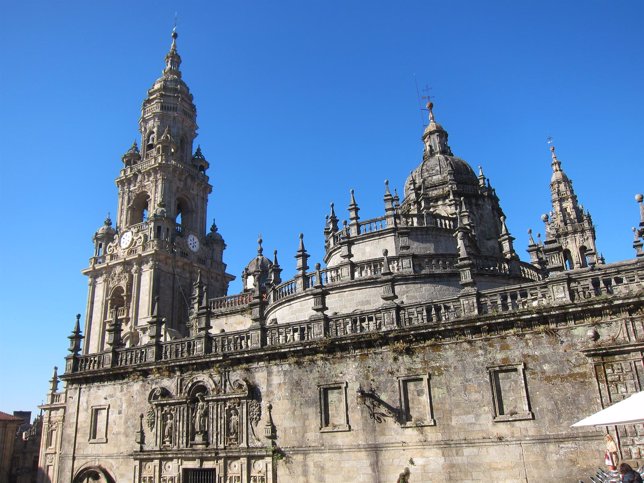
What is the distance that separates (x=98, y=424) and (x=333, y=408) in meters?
11.6

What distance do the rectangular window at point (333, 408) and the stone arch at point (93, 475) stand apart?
1020 centimetres

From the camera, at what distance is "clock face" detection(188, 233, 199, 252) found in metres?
51.7

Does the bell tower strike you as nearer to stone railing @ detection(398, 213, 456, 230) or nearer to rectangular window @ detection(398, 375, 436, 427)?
stone railing @ detection(398, 213, 456, 230)

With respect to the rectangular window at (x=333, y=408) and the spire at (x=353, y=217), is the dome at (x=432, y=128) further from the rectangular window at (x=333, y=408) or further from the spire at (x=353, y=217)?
the rectangular window at (x=333, y=408)

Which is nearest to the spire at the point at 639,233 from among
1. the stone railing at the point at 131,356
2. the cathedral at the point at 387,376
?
the cathedral at the point at 387,376

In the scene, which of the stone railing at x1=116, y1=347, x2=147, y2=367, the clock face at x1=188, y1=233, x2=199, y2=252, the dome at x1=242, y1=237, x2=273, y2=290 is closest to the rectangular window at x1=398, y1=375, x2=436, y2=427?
the stone railing at x1=116, y1=347, x2=147, y2=367

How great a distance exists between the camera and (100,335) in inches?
1855

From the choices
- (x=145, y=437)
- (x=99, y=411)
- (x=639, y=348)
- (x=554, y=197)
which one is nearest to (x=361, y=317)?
(x=639, y=348)

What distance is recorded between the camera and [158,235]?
48.4m

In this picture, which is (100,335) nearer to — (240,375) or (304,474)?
(240,375)

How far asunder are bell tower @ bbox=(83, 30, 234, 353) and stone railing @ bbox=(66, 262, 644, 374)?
19.1 meters

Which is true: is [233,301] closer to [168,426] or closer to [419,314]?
[168,426]

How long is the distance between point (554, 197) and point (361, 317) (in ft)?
170

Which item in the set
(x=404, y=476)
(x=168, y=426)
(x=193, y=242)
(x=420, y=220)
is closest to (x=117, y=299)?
(x=193, y=242)
